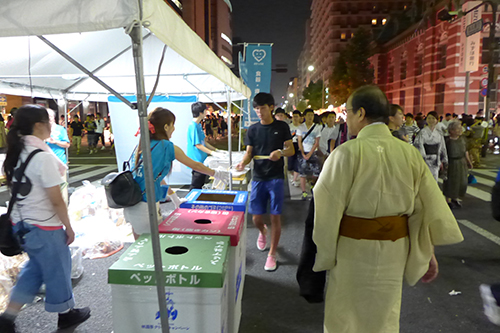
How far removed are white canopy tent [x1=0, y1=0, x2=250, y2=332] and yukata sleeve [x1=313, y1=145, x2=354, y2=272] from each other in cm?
92

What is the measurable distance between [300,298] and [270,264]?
0.73 meters

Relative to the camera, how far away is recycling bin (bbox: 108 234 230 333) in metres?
1.91

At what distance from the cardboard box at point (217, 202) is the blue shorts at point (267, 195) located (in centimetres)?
74

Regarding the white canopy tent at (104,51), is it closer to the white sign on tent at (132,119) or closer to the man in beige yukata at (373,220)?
the white sign on tent at (132,119)

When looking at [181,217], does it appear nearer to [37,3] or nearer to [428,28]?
[37,3]

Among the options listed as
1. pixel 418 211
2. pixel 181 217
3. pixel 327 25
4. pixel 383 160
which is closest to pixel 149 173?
pixel 181 217

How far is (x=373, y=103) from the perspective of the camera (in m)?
2.01

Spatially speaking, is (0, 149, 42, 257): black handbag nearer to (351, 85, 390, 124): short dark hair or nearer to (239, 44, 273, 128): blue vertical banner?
(351, 85, 390, 124): short dark hair

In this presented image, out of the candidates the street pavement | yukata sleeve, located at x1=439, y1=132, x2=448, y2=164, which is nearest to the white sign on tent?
the street pavement

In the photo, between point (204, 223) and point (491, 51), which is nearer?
point (204, 223)

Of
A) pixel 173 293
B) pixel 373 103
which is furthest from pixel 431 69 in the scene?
pixel 173 293

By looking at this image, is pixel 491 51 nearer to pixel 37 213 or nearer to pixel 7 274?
pixel 37 213

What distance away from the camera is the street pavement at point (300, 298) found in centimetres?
309

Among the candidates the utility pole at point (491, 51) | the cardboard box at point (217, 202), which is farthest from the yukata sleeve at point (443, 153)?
the utility pole at point (491, 51)
